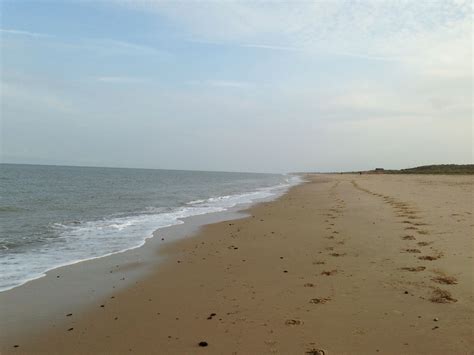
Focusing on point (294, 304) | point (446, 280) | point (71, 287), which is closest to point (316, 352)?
point (294, 304)

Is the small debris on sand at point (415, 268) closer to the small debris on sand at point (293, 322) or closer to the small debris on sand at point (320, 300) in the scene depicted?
the small debris on sand at point (320, 300)

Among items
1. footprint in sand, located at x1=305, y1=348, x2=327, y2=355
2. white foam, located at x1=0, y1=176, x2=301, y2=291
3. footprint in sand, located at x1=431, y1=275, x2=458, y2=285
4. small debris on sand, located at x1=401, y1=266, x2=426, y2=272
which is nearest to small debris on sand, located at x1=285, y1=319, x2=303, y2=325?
footprint in sand, located at x1=305, y1=348, x2=327, y2=355

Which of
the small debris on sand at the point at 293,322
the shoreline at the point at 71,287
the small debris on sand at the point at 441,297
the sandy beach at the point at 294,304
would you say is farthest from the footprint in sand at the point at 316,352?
the shoreline at the point at 71,287

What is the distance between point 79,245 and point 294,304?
25.9 ft

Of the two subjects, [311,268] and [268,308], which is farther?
[311,268]

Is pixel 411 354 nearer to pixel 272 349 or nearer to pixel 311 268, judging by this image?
pixel 272 349

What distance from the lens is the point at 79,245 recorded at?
448 inches

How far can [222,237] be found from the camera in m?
12.4

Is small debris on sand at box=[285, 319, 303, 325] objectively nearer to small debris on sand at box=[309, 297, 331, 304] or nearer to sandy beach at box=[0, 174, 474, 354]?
sandy beach at box=[0, 174, 474, 354]

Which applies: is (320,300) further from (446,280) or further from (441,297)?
(446,280)

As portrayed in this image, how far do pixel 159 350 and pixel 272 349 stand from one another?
1.32 m

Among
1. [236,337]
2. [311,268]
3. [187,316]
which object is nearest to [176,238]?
[311,268]

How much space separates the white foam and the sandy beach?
7.17ft

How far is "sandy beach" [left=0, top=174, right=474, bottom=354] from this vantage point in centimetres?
454
